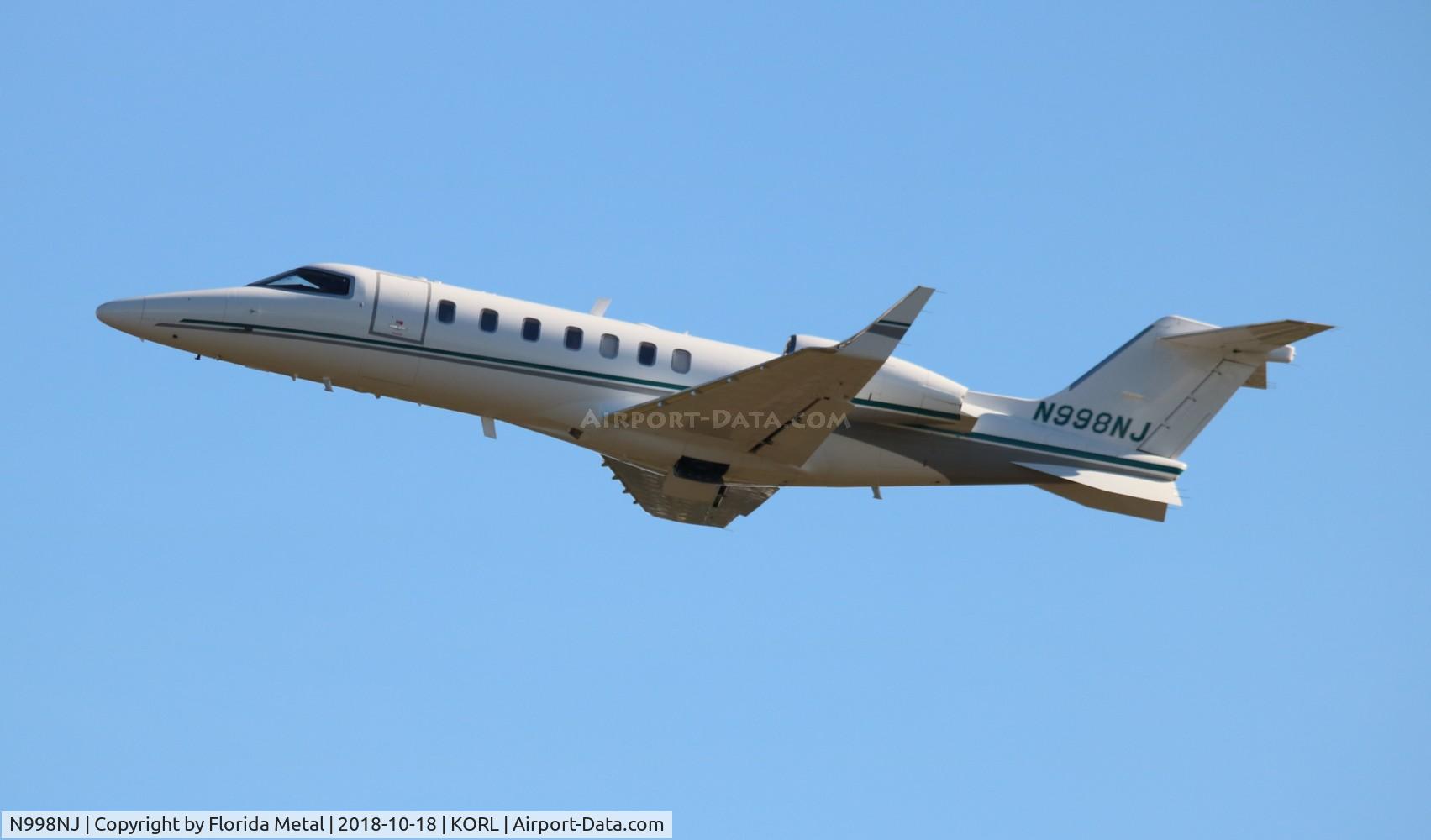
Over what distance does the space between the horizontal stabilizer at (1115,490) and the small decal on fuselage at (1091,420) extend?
59 centimetres

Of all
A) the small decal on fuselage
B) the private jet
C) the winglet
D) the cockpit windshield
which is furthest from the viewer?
the small decal on fuselage

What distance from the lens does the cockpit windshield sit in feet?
69.7

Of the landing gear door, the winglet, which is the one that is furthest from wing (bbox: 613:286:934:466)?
the landing gear door

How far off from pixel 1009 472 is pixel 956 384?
167 centimetres

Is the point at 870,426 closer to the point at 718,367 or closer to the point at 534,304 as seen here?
the point at 718,367

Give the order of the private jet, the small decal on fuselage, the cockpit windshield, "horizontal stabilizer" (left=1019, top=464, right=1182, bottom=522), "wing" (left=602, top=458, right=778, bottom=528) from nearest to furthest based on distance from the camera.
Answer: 1. the private jet
2. the cockpit windshield
3. "horizontal stabilizer" (left=1019, top=464, right=1182, bottom=522)
4. the small decal on fuselage
5. "wing" (left=602, top=458, right=778, bottom=528)

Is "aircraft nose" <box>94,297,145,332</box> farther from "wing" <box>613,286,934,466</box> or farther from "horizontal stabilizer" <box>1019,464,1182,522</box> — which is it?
"horizontal stabilizer" <box>1019,464,1182,522</box>

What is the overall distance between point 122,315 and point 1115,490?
1299cm

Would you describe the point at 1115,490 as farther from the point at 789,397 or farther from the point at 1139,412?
the point at 789,397

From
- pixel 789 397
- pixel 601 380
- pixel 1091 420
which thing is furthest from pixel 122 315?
pixel 1091 420

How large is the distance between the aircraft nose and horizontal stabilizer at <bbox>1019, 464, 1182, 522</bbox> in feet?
38.0

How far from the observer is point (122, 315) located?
2102 cm

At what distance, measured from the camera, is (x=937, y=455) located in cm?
2195

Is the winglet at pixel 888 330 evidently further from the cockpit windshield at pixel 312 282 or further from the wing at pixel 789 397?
the cockpit windshield at pixel 312 282
